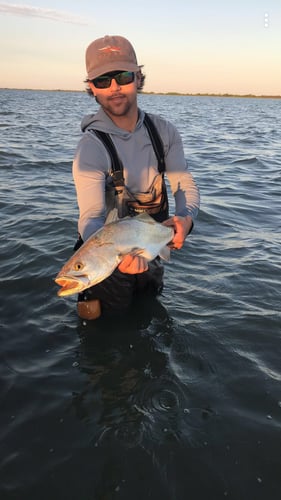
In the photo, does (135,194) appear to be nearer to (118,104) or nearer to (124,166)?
(124,166)

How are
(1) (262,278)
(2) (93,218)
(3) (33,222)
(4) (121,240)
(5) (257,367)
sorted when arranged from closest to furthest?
(4) (121,240) → (2) (93,218) → (5) (257,367) → (1) (262,278) → (3) (33,222)

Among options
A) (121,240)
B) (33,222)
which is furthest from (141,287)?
(33,222)

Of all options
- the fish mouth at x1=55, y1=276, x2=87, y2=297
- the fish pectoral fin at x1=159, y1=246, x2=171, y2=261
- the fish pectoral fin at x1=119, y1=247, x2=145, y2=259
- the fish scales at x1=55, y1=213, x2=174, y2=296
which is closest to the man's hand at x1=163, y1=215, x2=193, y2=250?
the fish pectoral fin at x1=159, y1=246, x2=171, y2=261

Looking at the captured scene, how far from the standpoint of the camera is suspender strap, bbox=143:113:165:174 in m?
4.73

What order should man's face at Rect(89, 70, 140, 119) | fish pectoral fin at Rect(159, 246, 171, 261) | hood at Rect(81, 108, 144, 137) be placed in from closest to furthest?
1. fish pectoral fin at Rect(159, 246, 171, 261)
2. man's face at Rect(89, 70, 140, 119)
3. hood at Rect(81, 108, 144, 137)

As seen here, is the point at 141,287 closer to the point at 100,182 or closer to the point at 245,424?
the point at 100,182

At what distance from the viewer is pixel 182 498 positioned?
309cm

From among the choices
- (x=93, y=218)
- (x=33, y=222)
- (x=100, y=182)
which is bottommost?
(x=33, y=222)

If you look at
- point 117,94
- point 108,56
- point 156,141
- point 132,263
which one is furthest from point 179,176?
point 132,263

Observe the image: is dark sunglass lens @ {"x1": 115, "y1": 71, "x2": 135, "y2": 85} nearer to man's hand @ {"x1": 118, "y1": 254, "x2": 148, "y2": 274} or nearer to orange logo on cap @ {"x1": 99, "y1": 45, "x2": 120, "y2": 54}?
orange logo on cap @ {"x1": 99, "y1": 45, "x2": 120, "y2": 54}

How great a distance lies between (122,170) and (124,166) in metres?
0.14

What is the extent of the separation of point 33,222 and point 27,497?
6.31m

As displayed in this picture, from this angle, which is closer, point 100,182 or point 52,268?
point 100,182

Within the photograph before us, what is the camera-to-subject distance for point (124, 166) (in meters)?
4.56
